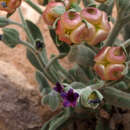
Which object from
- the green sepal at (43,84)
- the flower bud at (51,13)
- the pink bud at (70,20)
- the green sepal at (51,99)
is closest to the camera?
the pink bud at (70,20)

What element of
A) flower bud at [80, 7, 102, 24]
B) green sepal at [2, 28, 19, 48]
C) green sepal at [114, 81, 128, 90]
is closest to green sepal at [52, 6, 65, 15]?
flower bud at [80, 7, 102, 24]

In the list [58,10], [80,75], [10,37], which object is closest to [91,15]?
[58,10]

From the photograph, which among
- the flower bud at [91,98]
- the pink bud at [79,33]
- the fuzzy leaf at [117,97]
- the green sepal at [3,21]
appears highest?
the pink bud at [79,33]

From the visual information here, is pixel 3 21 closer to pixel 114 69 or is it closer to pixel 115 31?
pixel 115 31

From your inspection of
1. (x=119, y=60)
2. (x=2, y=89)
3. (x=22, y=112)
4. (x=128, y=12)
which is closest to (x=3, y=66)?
(x=2, y=89)

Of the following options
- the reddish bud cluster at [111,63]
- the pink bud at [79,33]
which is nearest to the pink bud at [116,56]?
the reddish bud cluster at [111,63]

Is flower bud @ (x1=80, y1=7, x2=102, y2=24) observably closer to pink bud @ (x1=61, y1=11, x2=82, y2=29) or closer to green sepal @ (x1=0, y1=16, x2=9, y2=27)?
pink bud @ (x1=61, y1=11, x2=82, y2=29)

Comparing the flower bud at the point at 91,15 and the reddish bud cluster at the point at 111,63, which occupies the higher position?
the flower bud at the point at 91,15

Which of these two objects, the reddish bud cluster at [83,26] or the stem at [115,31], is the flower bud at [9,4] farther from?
the stem at [115,31]
